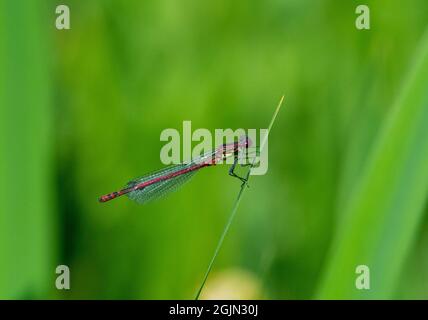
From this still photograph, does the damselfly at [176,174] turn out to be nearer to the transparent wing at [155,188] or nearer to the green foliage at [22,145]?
the transparent wing at [155,188]

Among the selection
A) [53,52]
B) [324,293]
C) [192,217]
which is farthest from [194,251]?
[53,52]

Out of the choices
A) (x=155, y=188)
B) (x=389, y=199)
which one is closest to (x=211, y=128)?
(x=155, y=188)

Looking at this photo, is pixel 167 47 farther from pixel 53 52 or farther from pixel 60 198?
pixel 60 198

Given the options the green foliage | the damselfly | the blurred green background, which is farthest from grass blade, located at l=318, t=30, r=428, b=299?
the green foliage

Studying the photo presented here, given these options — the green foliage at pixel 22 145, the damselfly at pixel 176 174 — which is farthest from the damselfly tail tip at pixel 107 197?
the green foliage at pixel 22 145

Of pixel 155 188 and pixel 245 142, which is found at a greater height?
pixel 245 142

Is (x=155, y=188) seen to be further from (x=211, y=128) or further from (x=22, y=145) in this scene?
(x=22, y=145)
